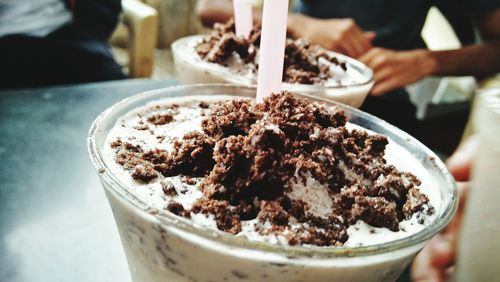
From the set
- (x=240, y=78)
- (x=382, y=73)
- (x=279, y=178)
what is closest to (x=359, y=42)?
(x=382, y=73)

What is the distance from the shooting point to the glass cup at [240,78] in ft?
3.48

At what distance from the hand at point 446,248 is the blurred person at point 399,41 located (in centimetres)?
79

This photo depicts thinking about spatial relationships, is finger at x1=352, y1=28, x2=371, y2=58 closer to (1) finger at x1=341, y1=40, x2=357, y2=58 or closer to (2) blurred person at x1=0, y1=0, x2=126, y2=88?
(1) finger at x1=341, y1=40, x2=357, y2=58

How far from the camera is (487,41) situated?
86.6 inches

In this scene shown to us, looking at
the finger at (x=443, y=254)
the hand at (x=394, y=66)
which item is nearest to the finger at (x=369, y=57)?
the hand at (x=394, y=66)

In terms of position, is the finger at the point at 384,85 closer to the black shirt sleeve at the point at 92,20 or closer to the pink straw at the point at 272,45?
the pink straw at the point at 272,45

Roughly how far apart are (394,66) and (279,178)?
4.70 ft

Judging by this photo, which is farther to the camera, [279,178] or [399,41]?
[399,41]

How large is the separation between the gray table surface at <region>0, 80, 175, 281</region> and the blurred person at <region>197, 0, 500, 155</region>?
0.90 meters

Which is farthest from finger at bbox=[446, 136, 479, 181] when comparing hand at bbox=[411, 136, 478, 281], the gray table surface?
the gray table surface

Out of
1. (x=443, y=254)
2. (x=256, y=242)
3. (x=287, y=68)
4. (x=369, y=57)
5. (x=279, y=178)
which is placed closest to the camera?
(x=256, y=242)

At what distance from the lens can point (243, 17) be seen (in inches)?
49.6

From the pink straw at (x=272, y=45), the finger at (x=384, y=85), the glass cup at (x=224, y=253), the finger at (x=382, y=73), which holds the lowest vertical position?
the finger at (x=384, y=85)

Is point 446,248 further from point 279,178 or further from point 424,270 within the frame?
point 279,178
